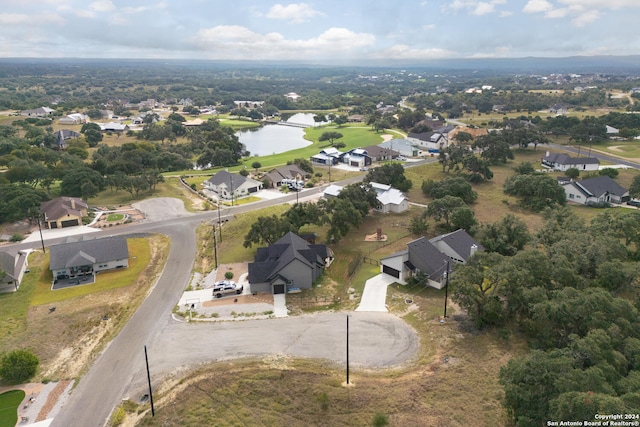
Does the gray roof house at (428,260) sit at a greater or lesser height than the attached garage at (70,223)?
greater

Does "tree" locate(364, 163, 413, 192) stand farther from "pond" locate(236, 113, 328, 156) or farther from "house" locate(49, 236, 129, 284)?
"pond" locate(236, 113, 328, 156)

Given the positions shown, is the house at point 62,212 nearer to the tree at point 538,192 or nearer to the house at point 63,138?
the house at point 63,138

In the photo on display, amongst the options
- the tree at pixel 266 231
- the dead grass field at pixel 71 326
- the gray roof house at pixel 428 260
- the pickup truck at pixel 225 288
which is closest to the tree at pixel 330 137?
the tree at pixel 266 231

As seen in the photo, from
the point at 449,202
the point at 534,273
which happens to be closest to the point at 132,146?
the point at 449,202

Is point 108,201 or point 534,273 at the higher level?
point 534,273

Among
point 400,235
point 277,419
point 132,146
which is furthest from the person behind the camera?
point 132,146

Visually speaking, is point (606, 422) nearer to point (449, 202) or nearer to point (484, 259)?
point (484, 259)

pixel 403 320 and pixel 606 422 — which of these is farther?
pixel 403 320
